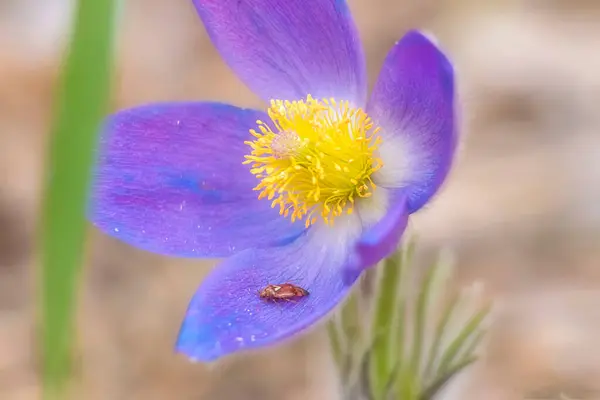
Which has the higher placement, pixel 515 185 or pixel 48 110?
pixel 515 185

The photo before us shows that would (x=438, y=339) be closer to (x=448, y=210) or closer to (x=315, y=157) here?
(x=315, y=157)

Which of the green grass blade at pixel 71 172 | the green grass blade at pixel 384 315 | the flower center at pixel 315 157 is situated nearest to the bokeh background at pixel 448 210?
the flower center at pixel 315 157

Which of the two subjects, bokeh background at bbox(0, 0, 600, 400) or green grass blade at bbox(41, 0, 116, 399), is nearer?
green grass blade at bbox(41, 0, 116, 399)

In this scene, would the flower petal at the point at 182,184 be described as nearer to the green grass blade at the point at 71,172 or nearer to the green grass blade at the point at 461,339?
the green grass blade at the point at 461,339

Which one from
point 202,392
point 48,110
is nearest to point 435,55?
point 202,392

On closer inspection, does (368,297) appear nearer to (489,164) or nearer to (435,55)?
(435,55)

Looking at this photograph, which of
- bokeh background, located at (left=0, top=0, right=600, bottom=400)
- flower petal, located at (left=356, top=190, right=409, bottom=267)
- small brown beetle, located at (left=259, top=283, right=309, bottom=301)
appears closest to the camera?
flower petal, located at (left=356, top=190, right=409, bottom=267)

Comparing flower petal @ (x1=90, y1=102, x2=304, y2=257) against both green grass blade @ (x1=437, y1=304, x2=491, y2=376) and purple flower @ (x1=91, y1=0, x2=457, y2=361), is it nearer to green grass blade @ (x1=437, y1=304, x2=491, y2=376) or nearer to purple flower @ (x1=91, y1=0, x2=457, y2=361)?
purple flower @ (x1=91, y1=0, x2=457, y2=361)

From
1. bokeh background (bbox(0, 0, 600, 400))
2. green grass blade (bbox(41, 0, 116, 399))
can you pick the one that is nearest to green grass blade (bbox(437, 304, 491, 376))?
green grass blade (bbox(41, 0, 116, 399))
